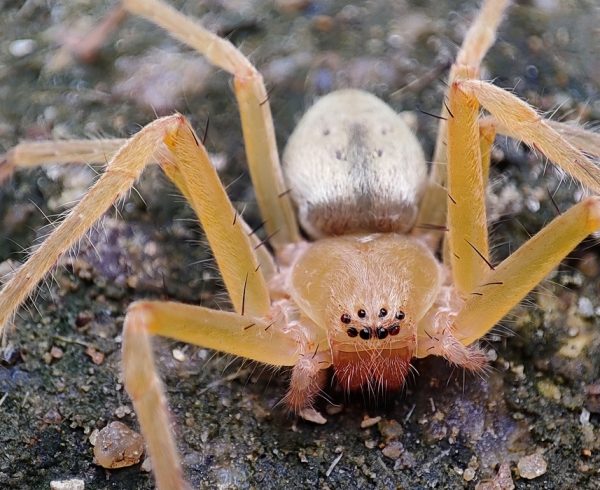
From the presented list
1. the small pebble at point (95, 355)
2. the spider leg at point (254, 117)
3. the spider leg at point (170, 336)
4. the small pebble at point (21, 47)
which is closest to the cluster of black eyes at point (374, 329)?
the spider leg at point (170, 336)

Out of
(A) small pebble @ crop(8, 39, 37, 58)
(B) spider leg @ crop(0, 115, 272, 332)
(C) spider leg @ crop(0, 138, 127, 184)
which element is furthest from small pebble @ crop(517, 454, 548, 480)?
(A) small pebble @ crop(8, 39, 37, 58)

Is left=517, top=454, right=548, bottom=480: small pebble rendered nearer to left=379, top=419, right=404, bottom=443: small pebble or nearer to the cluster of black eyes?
left=379, top=419, right=404, bottom=443: small pebble

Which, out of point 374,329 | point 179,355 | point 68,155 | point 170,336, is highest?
point 68,155

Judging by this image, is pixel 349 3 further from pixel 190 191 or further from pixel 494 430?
pixel 494 430

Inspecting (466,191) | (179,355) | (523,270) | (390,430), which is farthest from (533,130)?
(179,355)

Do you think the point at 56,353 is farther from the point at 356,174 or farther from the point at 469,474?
the point at 469,474

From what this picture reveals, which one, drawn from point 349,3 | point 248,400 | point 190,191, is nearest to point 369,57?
point 349,3
